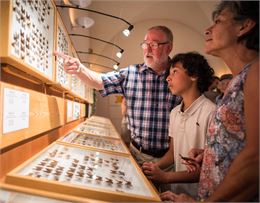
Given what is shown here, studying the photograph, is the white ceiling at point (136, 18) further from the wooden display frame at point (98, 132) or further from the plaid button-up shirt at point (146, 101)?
the wooden display frame at point (98, 132)

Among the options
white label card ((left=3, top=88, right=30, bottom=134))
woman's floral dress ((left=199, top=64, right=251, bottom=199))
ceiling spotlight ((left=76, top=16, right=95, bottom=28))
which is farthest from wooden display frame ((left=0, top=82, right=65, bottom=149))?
ceiling spotlight ((left=76, top=16, right=95, bottom=28))

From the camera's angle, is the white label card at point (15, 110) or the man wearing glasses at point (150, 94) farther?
the man wearing glasses at point (150, 94)

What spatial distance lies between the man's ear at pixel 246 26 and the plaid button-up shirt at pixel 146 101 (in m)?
1.23

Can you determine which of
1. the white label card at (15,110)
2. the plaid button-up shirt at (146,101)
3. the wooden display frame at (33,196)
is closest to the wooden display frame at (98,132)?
the plaid button-up shirt at (146,101)

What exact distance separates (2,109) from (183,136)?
1.06 m

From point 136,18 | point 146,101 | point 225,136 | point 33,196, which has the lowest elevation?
point 33,196

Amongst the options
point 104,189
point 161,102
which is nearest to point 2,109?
point 104,189

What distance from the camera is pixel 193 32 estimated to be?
4039mm

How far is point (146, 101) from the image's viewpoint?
86.9 inches

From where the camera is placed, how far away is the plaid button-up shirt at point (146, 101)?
85.3 inches

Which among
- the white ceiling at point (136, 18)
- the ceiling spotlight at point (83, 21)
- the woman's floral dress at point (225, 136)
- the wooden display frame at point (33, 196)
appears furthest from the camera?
the white ceiling at point (136, 18)

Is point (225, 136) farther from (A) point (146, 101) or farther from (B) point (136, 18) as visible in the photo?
(B) point (136, 18)

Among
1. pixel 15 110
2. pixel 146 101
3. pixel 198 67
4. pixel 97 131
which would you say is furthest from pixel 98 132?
pixel 15 110

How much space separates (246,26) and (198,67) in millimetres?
681
